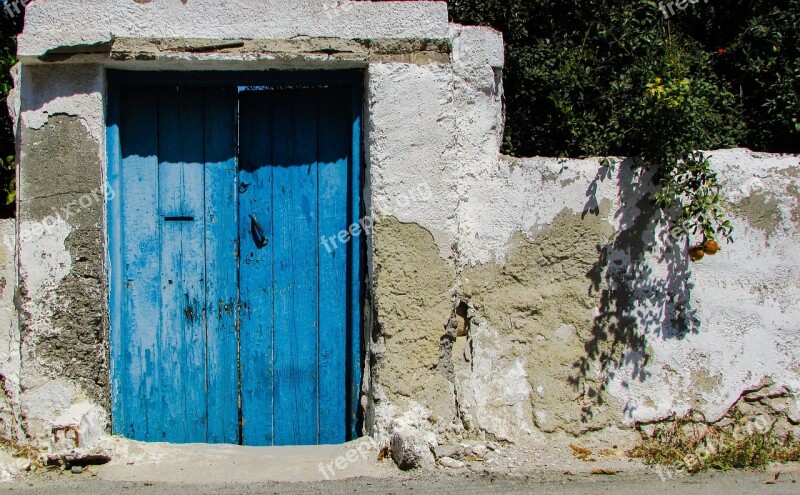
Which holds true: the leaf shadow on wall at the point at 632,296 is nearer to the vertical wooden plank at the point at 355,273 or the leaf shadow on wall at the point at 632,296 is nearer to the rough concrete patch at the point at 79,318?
the vertical wooden plank at the point at 355,273

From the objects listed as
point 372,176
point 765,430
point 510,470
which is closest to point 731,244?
point 765,430

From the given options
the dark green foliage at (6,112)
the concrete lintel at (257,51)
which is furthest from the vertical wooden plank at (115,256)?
the dark green foliage at (6,112)

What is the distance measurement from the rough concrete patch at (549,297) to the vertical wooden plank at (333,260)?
59 centimetres

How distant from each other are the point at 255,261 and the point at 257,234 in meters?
0.12

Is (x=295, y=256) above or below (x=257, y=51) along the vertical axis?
below

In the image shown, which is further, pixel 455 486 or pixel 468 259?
pixel 468 259

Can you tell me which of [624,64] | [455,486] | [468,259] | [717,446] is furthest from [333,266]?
[624,64]

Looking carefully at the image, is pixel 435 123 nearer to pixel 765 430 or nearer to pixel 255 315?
pixel 255 315

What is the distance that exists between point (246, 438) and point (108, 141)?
148 cm

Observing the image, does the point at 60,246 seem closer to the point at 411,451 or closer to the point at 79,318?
the point at 79,318

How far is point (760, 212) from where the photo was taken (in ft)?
11.1

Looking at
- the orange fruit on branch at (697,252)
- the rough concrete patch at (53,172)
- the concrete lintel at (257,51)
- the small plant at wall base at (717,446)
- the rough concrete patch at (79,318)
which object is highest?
the concrete lintel at (257,51)

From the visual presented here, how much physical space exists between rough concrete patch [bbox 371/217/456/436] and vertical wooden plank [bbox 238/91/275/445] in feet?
1.73

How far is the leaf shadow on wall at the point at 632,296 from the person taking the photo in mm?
3381
